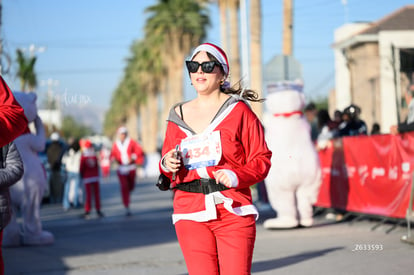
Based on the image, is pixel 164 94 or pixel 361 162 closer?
pixel 361 162

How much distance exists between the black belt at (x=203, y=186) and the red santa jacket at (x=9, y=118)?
1.05 m

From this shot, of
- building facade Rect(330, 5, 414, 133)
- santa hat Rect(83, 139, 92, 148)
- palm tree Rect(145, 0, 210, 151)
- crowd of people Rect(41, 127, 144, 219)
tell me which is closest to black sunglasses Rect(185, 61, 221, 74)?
crowd of people Rect(41, 127, 144, 219)

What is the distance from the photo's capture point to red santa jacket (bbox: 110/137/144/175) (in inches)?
611

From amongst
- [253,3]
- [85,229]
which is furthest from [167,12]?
[85,229]

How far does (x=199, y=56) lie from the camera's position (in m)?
4.57

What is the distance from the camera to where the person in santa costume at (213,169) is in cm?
419

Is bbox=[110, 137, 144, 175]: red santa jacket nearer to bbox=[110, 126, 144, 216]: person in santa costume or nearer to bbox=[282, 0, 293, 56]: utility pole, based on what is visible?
bbox=[110, 126, 144, 216]: person in santa costume

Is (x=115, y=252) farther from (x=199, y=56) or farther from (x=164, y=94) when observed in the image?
(x=164, y=94)

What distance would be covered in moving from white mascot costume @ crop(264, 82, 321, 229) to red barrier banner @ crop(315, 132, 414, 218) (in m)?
0.94

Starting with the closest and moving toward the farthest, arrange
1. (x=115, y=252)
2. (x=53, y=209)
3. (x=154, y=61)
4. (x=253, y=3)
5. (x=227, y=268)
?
1. (x=227, y=268)
2. (x=115, y=252)
3. (x=53, y=209)
4. (x=253, y=3)
5. (x=154, y=61)

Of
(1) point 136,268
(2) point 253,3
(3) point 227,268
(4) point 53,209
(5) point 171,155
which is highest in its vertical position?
(2) point 253,3

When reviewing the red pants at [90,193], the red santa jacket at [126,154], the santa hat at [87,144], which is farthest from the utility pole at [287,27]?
the red pants at [90,193]

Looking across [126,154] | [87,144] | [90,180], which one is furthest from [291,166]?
[87,144]

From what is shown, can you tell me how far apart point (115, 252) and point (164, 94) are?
155 feet
